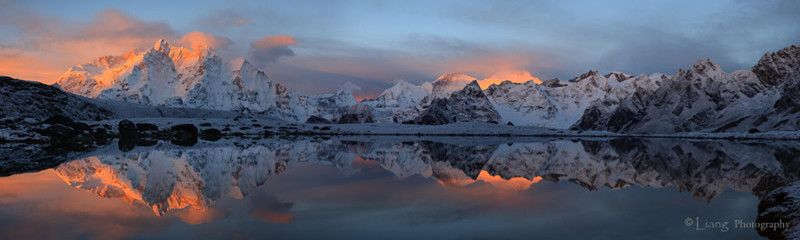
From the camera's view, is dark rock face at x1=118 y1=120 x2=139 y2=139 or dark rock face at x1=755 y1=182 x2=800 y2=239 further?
dark rock face at x1=118 y1=120 x2=139 y2=139

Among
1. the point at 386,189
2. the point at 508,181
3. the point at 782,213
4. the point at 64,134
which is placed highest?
the point at 782,213

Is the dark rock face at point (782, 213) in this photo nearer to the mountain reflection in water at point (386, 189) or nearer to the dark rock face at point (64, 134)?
the mountain reflection in water at point (386, 189)

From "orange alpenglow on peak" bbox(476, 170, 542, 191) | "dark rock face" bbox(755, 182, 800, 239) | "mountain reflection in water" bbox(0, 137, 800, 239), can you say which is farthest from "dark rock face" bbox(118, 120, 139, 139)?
"dark rock face" bbox(755, 182, 800, 239)

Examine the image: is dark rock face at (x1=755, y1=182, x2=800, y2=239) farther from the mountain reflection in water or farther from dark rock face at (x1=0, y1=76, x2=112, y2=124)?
dark rock face at (x1=0, y1=76, x2=112, y2=124)

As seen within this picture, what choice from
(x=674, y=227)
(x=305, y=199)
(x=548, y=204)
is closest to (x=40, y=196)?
(x=305, y=199)

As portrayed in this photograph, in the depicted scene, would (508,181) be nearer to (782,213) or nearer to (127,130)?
(782,213)

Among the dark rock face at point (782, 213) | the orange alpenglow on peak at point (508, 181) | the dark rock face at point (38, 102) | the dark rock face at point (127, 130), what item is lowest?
the dark rock face at point (127, 130)

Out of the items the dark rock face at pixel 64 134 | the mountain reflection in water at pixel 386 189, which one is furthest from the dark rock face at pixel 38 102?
the mountain reflection in water at pixel 386 189

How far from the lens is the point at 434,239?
10.9 meters

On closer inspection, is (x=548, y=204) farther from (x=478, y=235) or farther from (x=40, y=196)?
(x=40, y=196)

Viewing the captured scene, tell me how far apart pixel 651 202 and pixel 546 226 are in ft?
19.9

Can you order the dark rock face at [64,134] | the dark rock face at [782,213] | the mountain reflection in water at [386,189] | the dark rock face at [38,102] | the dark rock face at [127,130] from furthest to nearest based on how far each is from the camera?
the dark rock face at [38,102], the dark rock face at [127,130], the dark rock face at [64,134], the mountain reflection in water at [386,189], the dark rock face at [782,213]

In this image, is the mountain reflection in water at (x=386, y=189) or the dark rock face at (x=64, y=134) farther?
the dark rock face at (x=64, y=134)

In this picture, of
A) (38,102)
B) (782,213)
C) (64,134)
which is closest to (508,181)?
(782,213)
